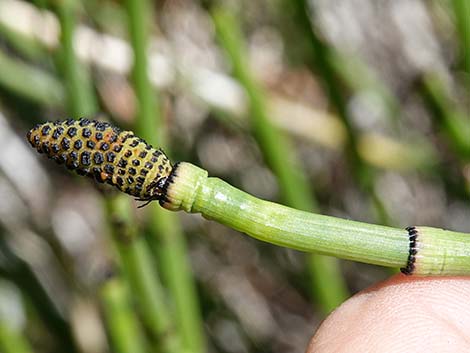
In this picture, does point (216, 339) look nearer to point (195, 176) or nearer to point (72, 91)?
point (72, 91)

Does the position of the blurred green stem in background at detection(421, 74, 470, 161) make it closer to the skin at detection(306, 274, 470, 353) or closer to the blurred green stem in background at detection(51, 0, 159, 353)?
the skin at detection(306, 274, 470, 353)

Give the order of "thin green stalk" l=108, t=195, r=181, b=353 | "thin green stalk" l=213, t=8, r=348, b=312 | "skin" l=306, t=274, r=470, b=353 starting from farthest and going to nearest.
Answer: "thin green stalk" l=213, t=8, r=348, b=312 → "thin green stalk" l=108, t=195, r=181, b=353 → "skin" l=306, t=274, r=470, b=353

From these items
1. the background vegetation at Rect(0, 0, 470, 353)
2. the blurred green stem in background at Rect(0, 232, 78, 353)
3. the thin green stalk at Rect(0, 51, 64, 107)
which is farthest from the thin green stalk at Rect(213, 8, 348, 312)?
the blurred green stem in background at Rect(0, 232, 78, 353)

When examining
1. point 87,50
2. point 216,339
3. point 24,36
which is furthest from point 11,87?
point 216,339

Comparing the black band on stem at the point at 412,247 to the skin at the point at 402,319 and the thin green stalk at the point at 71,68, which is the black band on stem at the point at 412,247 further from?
the thin green stalk at the point at 71,68

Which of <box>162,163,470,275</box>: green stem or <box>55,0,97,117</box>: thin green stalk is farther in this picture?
<box>55,0,97,117</box>: thin green stalk

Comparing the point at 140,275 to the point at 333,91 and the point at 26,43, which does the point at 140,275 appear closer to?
the point at 333,91
